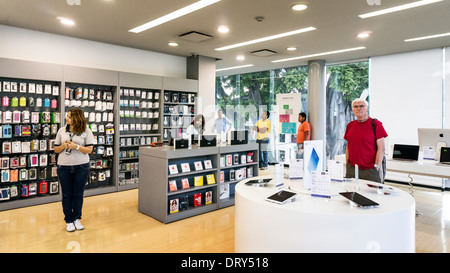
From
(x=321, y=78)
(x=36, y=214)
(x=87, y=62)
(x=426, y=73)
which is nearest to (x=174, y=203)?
(x=36, y=214)

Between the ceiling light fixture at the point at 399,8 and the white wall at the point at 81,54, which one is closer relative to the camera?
the ceiling light fixture at the point at 399,8

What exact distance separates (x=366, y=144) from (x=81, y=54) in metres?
5.43

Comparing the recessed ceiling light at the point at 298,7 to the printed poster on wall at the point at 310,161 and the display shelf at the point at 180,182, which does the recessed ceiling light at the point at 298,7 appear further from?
the display shelf at the point at 180,182

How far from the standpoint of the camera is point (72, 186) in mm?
3658

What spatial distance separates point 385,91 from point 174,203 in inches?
231

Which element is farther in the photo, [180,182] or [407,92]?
[407,92]

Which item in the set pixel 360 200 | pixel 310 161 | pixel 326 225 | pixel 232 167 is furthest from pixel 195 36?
pixel 326 225

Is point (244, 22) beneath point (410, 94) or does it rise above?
above

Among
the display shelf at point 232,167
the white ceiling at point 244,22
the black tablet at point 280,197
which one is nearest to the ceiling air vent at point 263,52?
the white ceiling at point 244,22

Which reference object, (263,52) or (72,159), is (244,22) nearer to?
(263,52)

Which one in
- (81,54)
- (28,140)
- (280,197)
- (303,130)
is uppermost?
(81,54)

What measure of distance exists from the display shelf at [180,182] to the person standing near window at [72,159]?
3.03 ft

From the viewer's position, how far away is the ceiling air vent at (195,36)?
5121mm

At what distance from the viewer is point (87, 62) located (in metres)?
5.78
